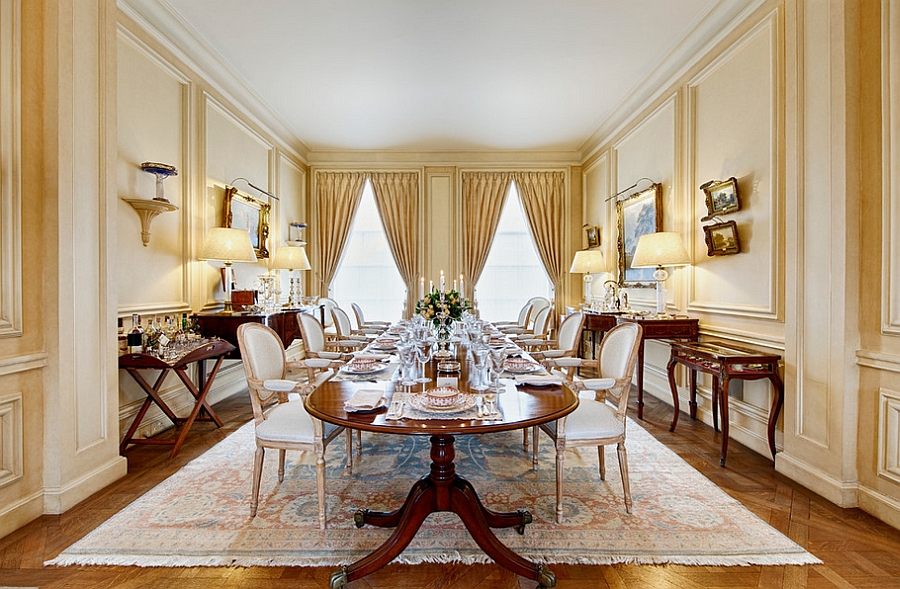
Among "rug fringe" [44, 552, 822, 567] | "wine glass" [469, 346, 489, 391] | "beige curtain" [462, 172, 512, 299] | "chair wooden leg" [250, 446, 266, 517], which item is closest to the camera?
"rug fringe" [44, 552, 822, 567]

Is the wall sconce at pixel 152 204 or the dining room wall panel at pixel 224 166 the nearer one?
the wall sconce at pixel 152 204

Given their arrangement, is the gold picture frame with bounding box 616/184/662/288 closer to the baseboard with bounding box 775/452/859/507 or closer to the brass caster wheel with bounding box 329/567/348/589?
the baseboard with bounding box 775/452/859/507

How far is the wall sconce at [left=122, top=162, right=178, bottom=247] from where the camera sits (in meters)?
3.18

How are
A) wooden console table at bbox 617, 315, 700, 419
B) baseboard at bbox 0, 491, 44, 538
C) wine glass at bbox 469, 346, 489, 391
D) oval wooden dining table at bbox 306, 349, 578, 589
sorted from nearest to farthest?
oval wooden dining table at bbox 306, 349, 578, 589 → wine glass at bbox 469, 346, 489, 391 → baseboard at bbox 0, 491, 44, 538 → wooden console table at bbox 617, 315, 700, 419

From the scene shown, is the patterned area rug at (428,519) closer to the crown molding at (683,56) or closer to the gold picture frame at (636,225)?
the gold picture frame at (636,225)

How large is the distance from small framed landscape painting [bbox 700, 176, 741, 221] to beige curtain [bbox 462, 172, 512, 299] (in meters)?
3.44

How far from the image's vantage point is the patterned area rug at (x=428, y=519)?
188 centimetres

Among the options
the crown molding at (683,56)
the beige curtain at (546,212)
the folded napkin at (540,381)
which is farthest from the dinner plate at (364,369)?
the beige curtain at (546,212)

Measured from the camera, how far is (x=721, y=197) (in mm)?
3379

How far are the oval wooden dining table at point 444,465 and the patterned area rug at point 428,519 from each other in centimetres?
17

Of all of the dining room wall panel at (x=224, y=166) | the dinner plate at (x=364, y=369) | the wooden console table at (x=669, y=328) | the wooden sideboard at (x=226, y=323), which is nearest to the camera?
the dinner plate at (x=364, y=369)

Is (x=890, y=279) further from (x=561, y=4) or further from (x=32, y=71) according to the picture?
(x=32, y=71)

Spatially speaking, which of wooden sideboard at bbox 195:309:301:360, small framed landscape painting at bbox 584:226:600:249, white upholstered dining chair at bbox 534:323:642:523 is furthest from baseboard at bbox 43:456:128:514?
small framed landscape painting at bbox 584:226:600:249

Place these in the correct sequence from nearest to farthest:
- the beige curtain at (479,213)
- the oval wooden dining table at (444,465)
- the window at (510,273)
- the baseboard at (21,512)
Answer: the oval wooden dining table at (444,465)
the baseboard at (21,512)
the beige curtain at (479,213)
the window at (510,273)
